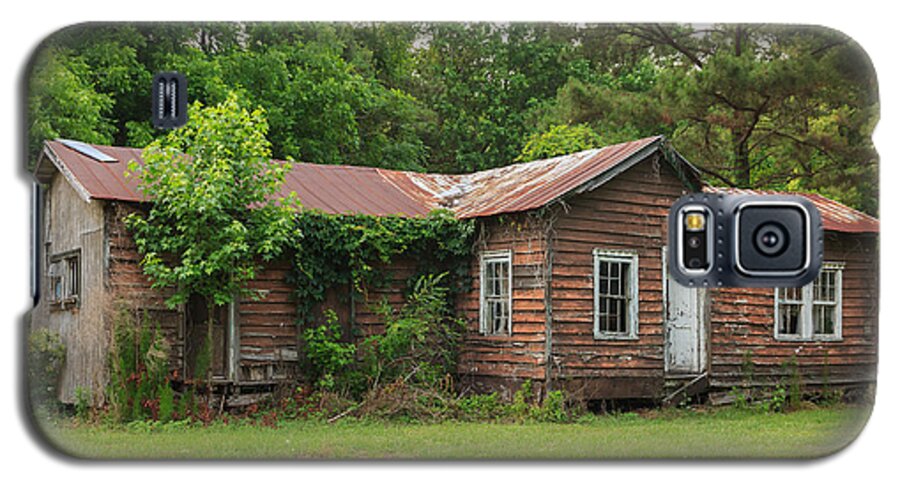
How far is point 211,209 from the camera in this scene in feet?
32.2

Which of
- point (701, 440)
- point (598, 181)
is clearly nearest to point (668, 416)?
point (701, 440)

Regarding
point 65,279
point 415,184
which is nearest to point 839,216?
point 415,184

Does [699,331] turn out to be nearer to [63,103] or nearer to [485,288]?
[485,288]

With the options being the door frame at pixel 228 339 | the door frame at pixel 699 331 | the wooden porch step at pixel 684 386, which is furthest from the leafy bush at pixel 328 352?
the door frame at pixel 699 331

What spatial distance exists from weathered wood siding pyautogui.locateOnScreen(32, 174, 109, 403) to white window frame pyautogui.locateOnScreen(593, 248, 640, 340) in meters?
4.76

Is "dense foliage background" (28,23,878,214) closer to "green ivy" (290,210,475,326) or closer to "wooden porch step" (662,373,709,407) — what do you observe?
"green ivy" (290,210,475,326)

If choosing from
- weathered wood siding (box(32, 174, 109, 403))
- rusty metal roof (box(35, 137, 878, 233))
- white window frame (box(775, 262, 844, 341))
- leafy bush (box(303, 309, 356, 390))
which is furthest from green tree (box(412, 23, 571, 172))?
weathered wood siding (box(32, 174, 109, 403))

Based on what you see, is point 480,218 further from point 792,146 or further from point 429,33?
point 429,33

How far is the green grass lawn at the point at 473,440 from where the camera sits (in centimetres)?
740

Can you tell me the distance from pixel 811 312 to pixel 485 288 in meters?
3.48

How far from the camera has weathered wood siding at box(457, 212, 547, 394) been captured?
1074cm

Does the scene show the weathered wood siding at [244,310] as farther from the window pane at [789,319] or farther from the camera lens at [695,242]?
the camera lens at [695,242]

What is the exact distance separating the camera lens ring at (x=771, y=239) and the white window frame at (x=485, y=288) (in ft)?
15.7

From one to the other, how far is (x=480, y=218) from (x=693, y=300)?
7.32 ft
